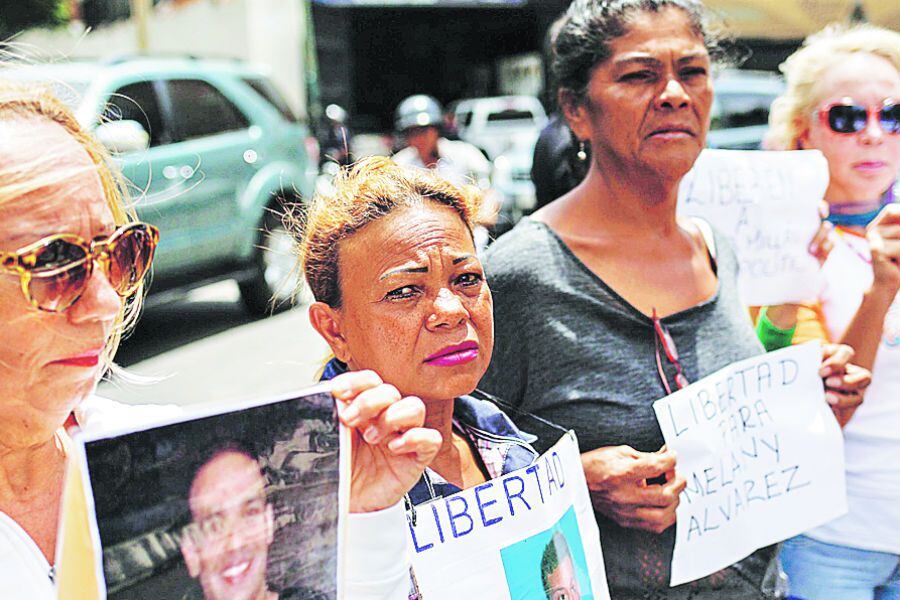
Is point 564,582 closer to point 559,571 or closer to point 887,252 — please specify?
point 559,571

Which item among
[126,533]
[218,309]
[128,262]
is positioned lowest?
[218,309]

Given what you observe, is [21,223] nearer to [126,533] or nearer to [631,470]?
[126,533]

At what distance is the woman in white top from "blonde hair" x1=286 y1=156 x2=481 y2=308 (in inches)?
14.7

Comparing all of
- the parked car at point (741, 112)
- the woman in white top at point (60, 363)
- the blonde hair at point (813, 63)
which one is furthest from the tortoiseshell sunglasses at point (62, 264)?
the parked car at point (741, 112)

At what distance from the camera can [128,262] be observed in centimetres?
120

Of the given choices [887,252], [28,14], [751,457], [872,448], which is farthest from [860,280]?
[28,14]

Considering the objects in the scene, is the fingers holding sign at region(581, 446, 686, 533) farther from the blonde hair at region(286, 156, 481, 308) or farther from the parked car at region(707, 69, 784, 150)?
the parked car at region(707, 69, 784, 150)

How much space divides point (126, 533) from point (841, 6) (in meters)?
21.0

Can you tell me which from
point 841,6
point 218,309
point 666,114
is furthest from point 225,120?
point 841,6

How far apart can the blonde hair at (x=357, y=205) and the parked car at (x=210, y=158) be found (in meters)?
4.60

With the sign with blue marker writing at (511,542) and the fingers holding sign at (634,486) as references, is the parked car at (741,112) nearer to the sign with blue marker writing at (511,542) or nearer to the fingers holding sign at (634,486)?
the fingers holding sign at (634,486)

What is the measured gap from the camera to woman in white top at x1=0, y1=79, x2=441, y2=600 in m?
1.04

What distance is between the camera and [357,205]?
155 centimetres

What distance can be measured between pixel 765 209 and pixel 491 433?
1125 mm
